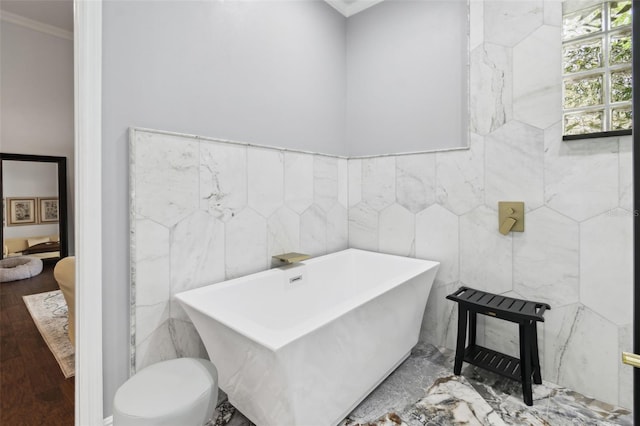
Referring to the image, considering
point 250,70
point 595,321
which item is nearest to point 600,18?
point 595,321

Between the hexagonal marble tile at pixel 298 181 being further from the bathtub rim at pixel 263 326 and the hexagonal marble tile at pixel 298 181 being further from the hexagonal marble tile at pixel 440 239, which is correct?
the hexagonal marble tile at pixel 440 239

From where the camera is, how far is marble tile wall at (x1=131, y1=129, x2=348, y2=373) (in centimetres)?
135

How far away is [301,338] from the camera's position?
96 cm

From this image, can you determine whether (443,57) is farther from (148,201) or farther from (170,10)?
(148,201)

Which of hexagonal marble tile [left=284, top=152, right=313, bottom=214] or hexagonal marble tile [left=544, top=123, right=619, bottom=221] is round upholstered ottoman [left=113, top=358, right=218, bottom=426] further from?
hexagonal marble tile [left=544, top=123, right=619, bottom=221]

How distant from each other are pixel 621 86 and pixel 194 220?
228 cm

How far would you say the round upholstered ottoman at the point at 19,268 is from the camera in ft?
10.5

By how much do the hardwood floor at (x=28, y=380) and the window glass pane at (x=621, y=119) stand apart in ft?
9.97

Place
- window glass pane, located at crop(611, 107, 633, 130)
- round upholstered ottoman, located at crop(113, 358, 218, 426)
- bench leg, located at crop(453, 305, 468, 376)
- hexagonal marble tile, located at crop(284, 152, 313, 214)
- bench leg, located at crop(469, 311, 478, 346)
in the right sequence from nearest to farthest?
round upholstered ottoman, located at crop(113, 358, 218, 426) < window glass pane, located at crop(611, 107, 633, 130) < bench leg, located at crop(453, 305, 468, 376) < bench leg, located at crop(469, 311, 478, 346) < hexagonal marble tile, located at crop(284, 152, 313, 214)

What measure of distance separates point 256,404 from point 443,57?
7.79 feet

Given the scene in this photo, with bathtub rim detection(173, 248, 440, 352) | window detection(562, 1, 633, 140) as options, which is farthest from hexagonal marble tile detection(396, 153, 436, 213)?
window detection(562, 1, 633, 140)

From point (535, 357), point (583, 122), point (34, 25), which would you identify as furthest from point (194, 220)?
point (34, 25)

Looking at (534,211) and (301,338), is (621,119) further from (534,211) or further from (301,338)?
(301,338)

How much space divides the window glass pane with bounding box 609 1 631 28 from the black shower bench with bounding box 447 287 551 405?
1479 mm
